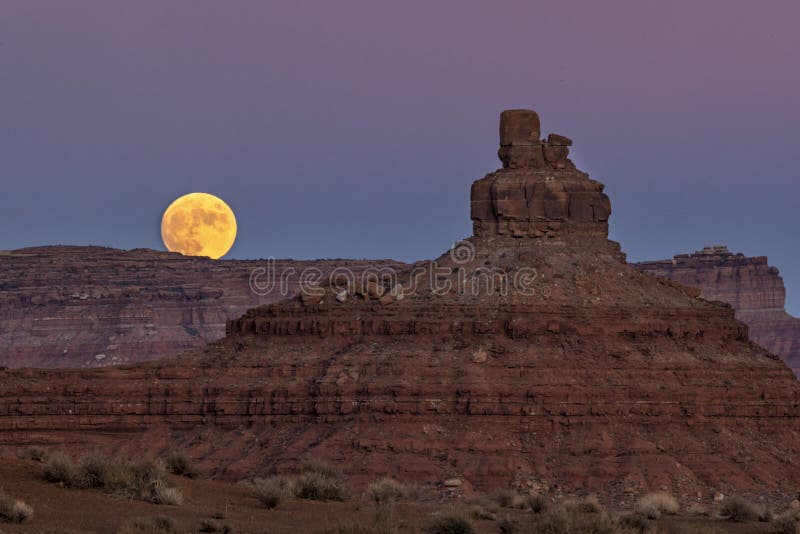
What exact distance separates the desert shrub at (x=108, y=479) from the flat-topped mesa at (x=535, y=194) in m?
36.9

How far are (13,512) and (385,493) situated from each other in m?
18.0

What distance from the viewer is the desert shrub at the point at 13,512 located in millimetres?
39688

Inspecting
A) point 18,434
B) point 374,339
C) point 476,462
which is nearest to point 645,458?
point 476,462

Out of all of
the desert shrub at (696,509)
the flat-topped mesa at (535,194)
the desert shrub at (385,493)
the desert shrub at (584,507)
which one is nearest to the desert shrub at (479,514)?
the desert shrub at (584,507)

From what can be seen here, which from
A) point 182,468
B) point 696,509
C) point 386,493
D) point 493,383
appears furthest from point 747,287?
point 182,468

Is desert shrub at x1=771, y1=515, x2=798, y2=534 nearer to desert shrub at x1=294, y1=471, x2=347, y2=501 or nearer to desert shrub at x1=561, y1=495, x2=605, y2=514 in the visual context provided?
desert shrub at x1=561, y1=495, x2=605, y2=514

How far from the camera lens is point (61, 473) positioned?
44.8 m

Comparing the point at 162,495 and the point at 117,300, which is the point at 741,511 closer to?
the point at 162,495

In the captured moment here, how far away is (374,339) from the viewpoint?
76.6m

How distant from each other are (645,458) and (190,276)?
297 feet

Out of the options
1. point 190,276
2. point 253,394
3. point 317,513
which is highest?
point 190,276

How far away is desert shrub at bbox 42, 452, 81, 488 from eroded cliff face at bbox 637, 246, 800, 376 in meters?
118

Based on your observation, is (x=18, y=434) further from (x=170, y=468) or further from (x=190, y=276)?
(x=190, y=276)

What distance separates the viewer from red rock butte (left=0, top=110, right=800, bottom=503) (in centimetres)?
7056
